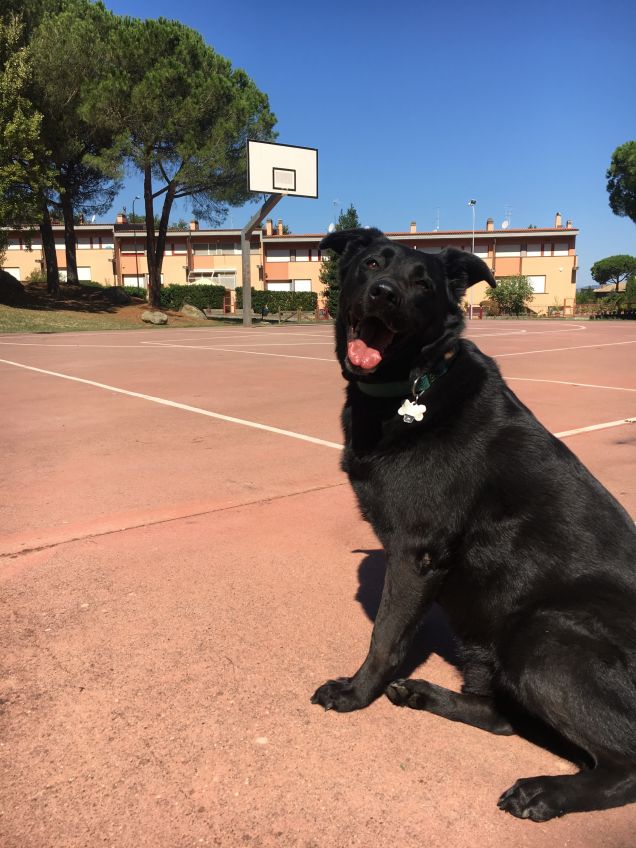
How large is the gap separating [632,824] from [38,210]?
1390 inches

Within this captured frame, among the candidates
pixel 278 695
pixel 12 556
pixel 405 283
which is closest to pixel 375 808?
pixel 278 695

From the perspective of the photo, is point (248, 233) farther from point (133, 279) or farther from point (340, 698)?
point (133, 279)

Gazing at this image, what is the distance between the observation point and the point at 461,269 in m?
2.71

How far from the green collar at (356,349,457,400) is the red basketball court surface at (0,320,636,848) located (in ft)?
3.57

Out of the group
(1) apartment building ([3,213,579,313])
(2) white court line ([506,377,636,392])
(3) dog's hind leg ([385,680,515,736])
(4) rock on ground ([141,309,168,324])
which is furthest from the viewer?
(1) apartment building ([3,213,579,313])

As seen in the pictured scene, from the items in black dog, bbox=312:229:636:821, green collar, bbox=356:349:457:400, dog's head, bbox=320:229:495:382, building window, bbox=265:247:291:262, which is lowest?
black dog, bbox=312:229:636:821

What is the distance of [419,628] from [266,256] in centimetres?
6822

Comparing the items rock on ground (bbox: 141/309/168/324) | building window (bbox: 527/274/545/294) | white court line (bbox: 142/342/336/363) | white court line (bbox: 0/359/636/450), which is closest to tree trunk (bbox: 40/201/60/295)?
rock on ground (bbox: 141/309/168/324)

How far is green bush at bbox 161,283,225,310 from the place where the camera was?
5062cm

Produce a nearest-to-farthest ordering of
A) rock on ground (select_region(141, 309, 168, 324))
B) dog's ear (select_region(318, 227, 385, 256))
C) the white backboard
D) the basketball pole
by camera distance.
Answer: dog's ear (select_region(318, 227, 385, 256)), the white backboard, the basketball pole, rock on ground (select_region(141, 309, 168, 324))

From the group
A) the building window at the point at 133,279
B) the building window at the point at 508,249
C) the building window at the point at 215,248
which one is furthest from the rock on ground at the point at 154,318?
the building window at the point at 508,249

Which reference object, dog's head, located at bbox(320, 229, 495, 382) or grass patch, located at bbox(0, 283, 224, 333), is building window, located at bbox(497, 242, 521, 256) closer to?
grass patch, located at bbox(0, 283, 224, 333)

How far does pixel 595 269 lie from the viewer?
11031 centimetres

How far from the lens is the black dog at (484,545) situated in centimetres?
179
